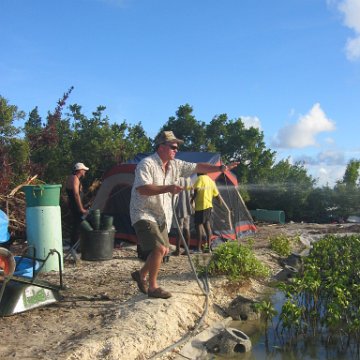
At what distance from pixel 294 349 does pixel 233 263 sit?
1.85 metres

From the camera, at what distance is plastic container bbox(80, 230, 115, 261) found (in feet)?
26.6

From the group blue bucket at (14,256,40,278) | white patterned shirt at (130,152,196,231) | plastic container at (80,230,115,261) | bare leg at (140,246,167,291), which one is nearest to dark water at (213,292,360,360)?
bare leg at (140,246,167,291)

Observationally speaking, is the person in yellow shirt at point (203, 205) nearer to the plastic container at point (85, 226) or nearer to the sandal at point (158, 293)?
the plastic container at point (85, 226)

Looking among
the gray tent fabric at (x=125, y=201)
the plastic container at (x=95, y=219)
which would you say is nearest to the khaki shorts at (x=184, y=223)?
the gray tent fabric at (x=125, y=201)

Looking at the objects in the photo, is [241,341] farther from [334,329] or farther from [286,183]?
[286,183]

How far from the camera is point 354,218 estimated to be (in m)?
21.3

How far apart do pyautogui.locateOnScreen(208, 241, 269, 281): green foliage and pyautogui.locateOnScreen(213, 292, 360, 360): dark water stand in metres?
1.24

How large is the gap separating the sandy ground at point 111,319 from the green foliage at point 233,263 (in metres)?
0.15

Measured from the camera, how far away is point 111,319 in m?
4.82

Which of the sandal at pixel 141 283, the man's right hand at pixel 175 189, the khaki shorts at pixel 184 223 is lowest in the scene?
the sandal at pixel 141 283

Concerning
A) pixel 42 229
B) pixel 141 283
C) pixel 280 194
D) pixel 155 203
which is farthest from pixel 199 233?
pixel 280 194

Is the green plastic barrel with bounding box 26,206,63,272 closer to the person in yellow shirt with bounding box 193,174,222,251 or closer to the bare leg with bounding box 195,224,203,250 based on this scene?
the person in yellow shirt with bounding box 193,174,222,251

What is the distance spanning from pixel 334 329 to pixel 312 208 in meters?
17.3

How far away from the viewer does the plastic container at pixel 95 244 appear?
8.11 metres
